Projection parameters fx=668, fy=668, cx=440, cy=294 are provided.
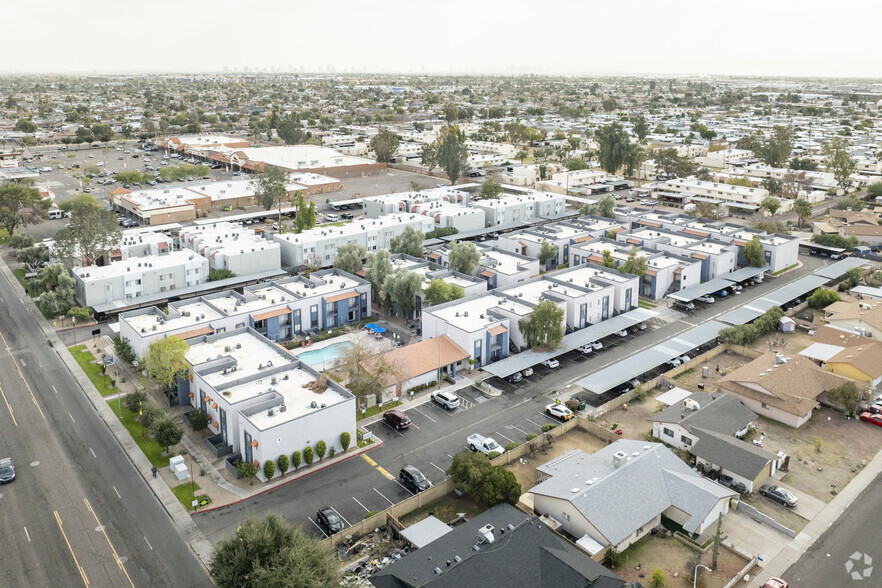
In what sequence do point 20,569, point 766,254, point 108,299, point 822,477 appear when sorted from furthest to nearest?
point 766,254 < point 108,299 < point 822,477 < point 20,569

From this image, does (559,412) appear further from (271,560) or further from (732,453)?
(271,560)

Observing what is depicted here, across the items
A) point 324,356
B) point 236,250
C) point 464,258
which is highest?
point 464,258

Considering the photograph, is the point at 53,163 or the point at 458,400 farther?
the point at 53,163

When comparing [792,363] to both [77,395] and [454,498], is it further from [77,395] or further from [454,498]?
[77,395]

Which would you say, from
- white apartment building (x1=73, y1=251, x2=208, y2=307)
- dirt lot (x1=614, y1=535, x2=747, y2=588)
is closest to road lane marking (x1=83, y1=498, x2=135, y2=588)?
dirt lot (x1=614, y1=535, x2=747, y2=588)

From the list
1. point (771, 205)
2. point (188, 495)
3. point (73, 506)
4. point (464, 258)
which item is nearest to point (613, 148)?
point (771, 205)

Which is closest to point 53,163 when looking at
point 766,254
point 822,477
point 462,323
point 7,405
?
point 7,405
